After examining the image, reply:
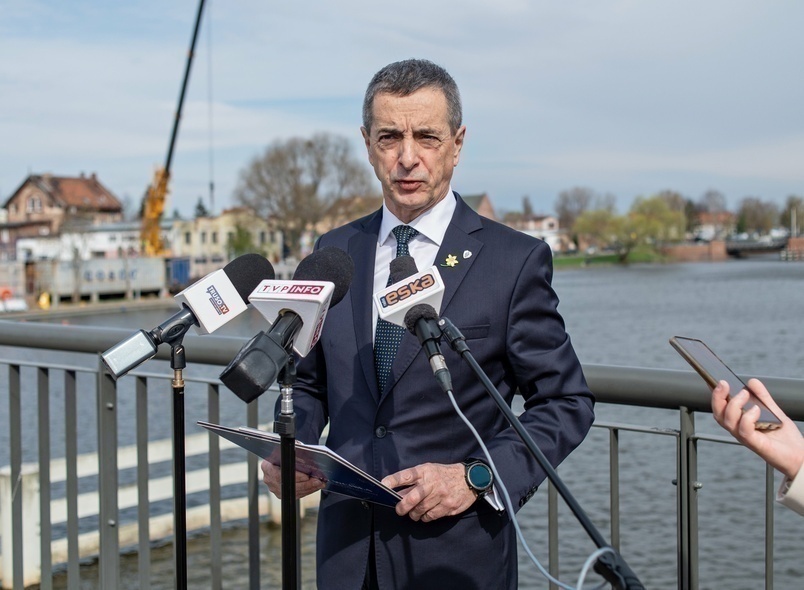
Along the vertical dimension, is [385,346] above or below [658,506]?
above

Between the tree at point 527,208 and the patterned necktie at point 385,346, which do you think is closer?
the patterned necktie at point 385,346

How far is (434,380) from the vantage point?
232 cm

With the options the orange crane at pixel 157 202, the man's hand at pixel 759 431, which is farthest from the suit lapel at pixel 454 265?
the orange crane at pixel 157 202

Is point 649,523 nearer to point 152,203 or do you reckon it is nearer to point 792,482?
point 792,482

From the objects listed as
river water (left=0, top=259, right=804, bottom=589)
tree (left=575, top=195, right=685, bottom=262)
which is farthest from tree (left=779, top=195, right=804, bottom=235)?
river water (left=0, top=259, right=804, bottom=589)

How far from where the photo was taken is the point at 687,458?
8.84 ft

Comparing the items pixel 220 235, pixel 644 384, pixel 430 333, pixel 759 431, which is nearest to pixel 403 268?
pixel 430 333

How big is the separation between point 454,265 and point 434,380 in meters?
0.28

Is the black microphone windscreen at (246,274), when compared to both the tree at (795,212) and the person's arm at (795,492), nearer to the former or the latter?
the person's arm at (795,492)

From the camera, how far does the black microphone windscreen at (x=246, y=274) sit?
6.95ft

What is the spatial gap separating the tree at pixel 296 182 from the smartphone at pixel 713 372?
90.1 m

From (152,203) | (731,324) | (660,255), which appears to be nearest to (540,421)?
(731,324)

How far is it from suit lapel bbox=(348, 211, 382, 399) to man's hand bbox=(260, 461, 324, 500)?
261 millimetres

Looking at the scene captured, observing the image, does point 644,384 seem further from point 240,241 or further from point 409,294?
point 240,241
